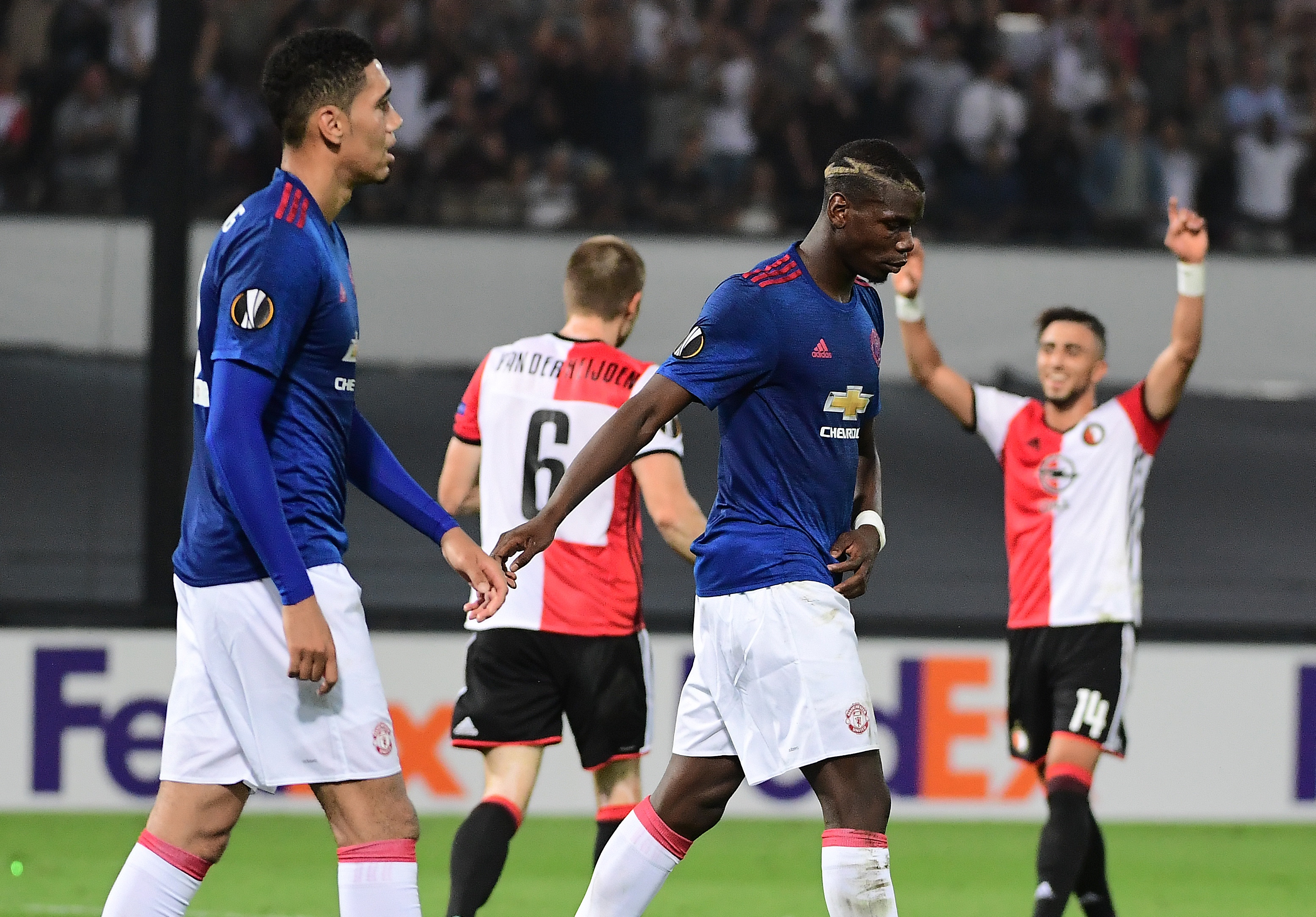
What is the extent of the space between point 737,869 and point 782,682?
9.63 feet

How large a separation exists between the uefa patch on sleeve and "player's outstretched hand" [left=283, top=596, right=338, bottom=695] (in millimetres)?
836

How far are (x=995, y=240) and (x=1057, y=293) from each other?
17.3 inches

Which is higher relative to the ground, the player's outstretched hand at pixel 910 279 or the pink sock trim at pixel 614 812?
the player's outstretched hand at pixel 910 279

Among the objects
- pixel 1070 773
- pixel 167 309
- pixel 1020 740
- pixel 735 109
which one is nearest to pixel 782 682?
pixel 1070 773

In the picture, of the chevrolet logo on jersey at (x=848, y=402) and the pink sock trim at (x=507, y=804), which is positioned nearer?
the chevrolet logo on jersey at (x=848, y=402)

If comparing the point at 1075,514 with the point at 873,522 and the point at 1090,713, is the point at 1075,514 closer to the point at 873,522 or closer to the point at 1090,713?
the point at 1090,713

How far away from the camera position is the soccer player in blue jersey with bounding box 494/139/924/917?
3180 millimetres

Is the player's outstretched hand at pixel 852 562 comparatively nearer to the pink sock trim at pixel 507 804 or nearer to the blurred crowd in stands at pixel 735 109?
the pink sock trim at pixel 507 804

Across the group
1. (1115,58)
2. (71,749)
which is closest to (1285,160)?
(1115,58)

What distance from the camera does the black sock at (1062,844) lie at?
4332 mm

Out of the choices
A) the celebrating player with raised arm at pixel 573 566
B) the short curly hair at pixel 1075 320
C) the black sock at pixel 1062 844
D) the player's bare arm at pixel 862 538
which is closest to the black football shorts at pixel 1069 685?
the black sock at pixel 1062 844

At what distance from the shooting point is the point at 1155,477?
27.4 ft

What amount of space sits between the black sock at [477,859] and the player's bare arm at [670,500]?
773 millimetres

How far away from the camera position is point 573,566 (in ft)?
14.4
